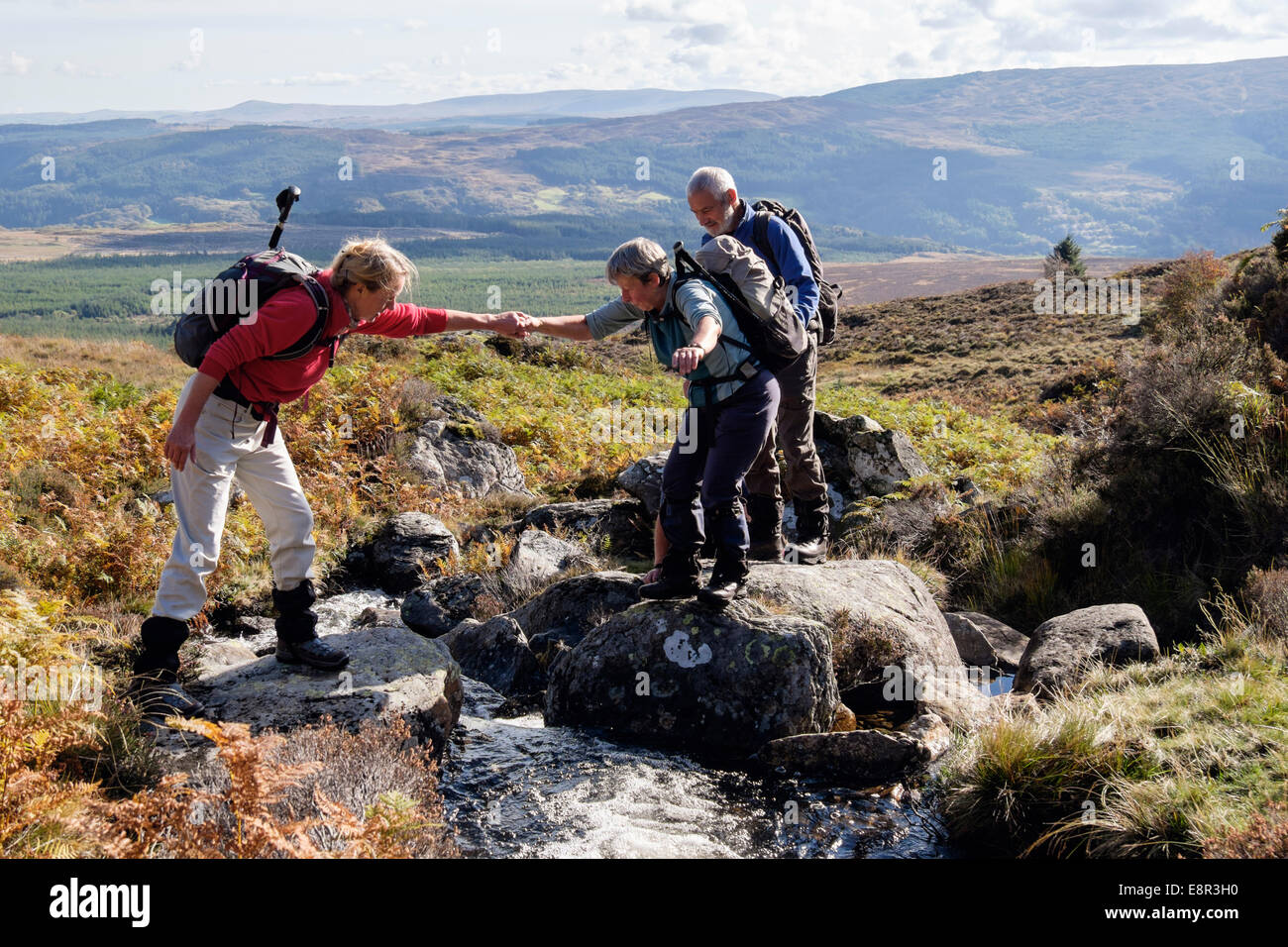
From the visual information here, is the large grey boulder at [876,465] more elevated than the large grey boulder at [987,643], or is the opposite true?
the large grey boulder at [876,465]

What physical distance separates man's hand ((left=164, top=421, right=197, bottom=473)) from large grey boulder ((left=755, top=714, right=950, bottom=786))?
135 inches

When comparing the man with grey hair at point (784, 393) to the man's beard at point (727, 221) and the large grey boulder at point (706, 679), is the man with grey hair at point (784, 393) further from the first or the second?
the large grey boulder at point (706, 679)

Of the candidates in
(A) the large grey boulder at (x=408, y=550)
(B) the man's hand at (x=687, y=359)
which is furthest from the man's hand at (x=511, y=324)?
(A) the large grey boulder at (x=408, y=550)

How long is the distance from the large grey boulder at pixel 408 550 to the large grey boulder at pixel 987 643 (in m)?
4.57

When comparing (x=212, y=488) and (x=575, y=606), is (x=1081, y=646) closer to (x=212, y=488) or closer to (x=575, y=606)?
(x=575, y=606)

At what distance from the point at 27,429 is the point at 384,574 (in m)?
4.19

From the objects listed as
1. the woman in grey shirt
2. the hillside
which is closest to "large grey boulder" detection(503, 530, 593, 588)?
the woman in grey shirt

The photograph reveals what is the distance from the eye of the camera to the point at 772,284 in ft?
17.6

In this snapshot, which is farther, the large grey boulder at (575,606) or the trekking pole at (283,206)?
the large grey boulder at (575,606)

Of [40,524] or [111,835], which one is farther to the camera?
[40,524]

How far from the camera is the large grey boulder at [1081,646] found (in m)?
5.82
